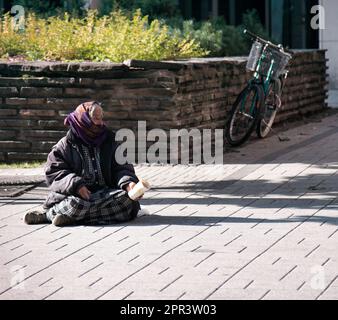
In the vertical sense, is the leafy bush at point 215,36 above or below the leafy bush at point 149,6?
below

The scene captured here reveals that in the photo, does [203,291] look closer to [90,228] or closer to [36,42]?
[90,228]

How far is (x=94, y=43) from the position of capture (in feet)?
44.1

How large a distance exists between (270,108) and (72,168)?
5.20 m

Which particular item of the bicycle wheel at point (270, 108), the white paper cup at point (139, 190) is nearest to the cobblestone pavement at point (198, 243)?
the white paper cup at point (139, 190)

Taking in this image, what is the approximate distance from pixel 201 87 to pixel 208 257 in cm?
509

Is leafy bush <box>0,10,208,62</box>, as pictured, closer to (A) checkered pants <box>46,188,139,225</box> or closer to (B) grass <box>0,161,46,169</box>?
(B) grass <box>0,161,46,169</box>

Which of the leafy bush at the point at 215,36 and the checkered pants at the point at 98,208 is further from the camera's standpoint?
the leafy bush at the point at 215,36

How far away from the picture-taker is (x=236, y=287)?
6.87 metres

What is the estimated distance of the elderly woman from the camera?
904 centimetres

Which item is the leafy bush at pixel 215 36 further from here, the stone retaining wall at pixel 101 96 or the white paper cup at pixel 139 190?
the white paper cup at pixel 139 190

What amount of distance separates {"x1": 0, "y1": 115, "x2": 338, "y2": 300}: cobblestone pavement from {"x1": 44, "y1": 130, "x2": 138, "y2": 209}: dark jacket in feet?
→ 1.09

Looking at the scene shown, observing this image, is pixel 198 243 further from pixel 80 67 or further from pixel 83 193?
pixel 80 67

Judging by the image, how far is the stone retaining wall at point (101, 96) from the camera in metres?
11.9

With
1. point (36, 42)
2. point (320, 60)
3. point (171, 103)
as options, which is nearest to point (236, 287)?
point (171, 103)
